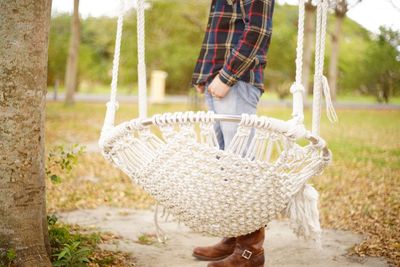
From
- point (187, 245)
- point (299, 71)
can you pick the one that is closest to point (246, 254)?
point (187, 245)

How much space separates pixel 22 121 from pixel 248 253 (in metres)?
1.09

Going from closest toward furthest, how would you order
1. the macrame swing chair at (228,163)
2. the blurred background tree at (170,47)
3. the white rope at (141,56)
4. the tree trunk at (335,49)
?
the macrame swing chair at (228,163)
the white rope at (141,56)
the tree trunk at (335,49)
the blurred background tree at (170,47)

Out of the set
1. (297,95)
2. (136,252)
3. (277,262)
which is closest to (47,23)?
(297,95)

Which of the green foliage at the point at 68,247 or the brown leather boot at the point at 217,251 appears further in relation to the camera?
the brown leather boot at the point at 217,251

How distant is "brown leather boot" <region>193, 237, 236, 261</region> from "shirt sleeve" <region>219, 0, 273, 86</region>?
868 millimetres

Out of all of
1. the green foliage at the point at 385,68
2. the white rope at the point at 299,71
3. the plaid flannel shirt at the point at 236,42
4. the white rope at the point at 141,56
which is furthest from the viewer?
the green foliage at the point at 385,68

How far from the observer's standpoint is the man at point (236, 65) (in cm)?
189

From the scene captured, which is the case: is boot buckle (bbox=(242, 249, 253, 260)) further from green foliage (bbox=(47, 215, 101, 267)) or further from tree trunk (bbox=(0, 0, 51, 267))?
tree trunk (bbox=(0, 0, 51, 267))

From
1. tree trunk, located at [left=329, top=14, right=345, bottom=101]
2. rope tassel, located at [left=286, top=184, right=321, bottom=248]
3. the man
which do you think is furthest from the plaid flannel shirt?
tree trunk, located at [left=329, top=14, right=345, bottom=101]

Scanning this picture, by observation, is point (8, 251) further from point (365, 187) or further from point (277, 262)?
→ point (365, 187)

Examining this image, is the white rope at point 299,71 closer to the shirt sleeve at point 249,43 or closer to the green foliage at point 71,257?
the shirt sleeve at point 249,43

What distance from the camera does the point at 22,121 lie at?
1786mm

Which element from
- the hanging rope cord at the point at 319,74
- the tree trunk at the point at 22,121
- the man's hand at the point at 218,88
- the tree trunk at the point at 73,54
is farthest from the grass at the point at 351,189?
the tree trunk at the point at 73,54

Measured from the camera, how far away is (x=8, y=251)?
5.94 ft
